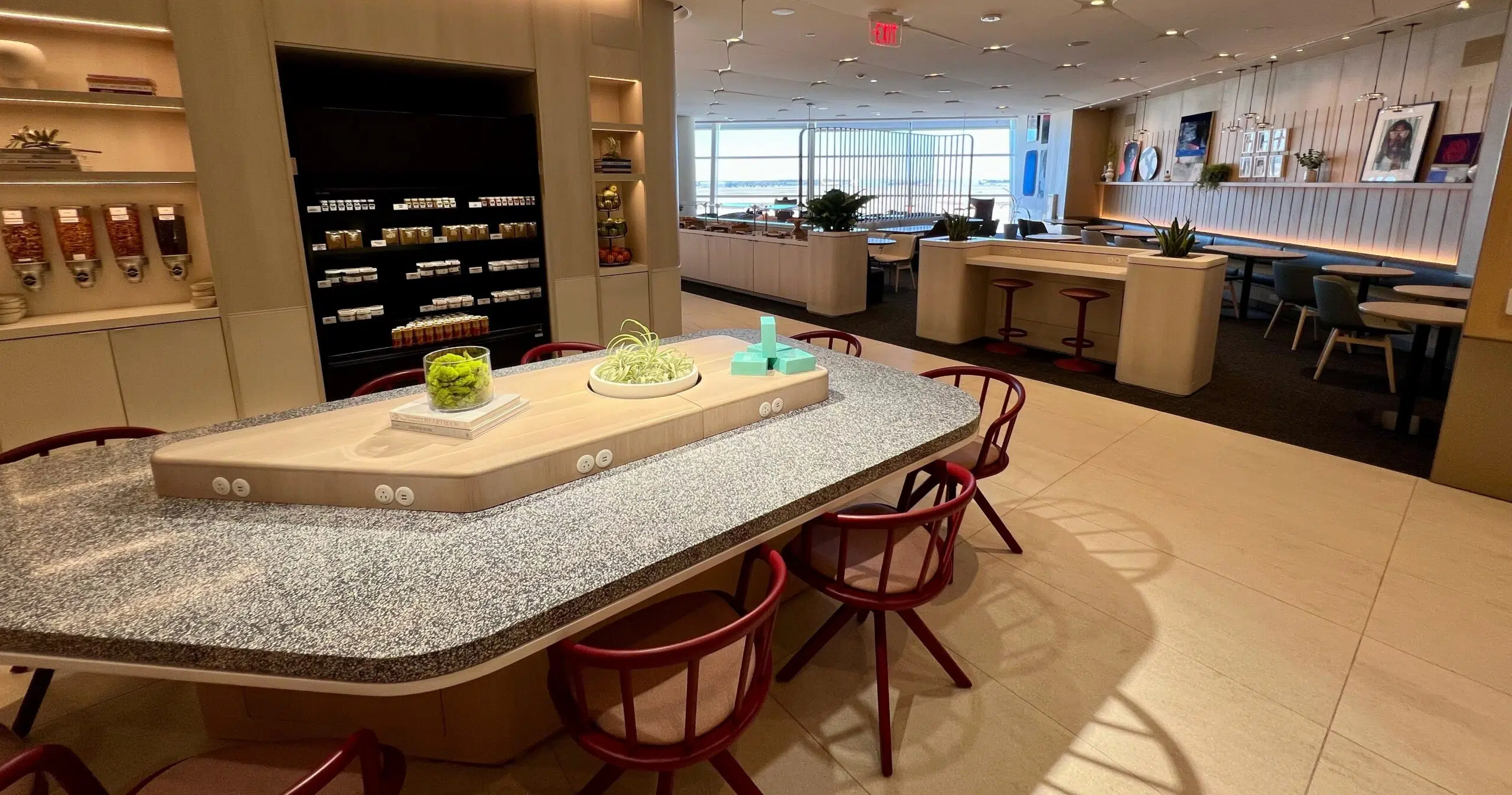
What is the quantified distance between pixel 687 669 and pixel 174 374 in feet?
12.5

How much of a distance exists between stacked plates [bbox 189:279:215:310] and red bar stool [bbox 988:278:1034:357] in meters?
5.91

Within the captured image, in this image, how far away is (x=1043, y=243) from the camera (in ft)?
22.3

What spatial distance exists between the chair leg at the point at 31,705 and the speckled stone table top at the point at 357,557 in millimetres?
679

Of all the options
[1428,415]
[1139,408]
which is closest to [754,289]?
[1139,408]

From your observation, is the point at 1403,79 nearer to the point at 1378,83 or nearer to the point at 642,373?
the point at 1378,83

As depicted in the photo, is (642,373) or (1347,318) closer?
(642,373)

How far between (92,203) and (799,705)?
4.32 m

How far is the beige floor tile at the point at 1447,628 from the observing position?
8.39 feet

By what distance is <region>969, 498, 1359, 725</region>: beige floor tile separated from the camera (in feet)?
8.22

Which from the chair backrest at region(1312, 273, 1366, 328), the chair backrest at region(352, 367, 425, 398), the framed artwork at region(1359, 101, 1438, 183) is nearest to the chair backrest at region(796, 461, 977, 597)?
the chair backrest at region(352, 367, 425, 398)

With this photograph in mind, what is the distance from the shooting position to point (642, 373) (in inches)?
98.7

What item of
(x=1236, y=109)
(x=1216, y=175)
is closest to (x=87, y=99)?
(x=1216, y=175)

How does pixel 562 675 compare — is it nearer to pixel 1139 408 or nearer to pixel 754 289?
pixel 1139 408

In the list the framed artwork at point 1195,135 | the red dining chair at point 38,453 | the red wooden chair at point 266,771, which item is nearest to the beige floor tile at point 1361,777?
the red wooden chair at point 266,771
